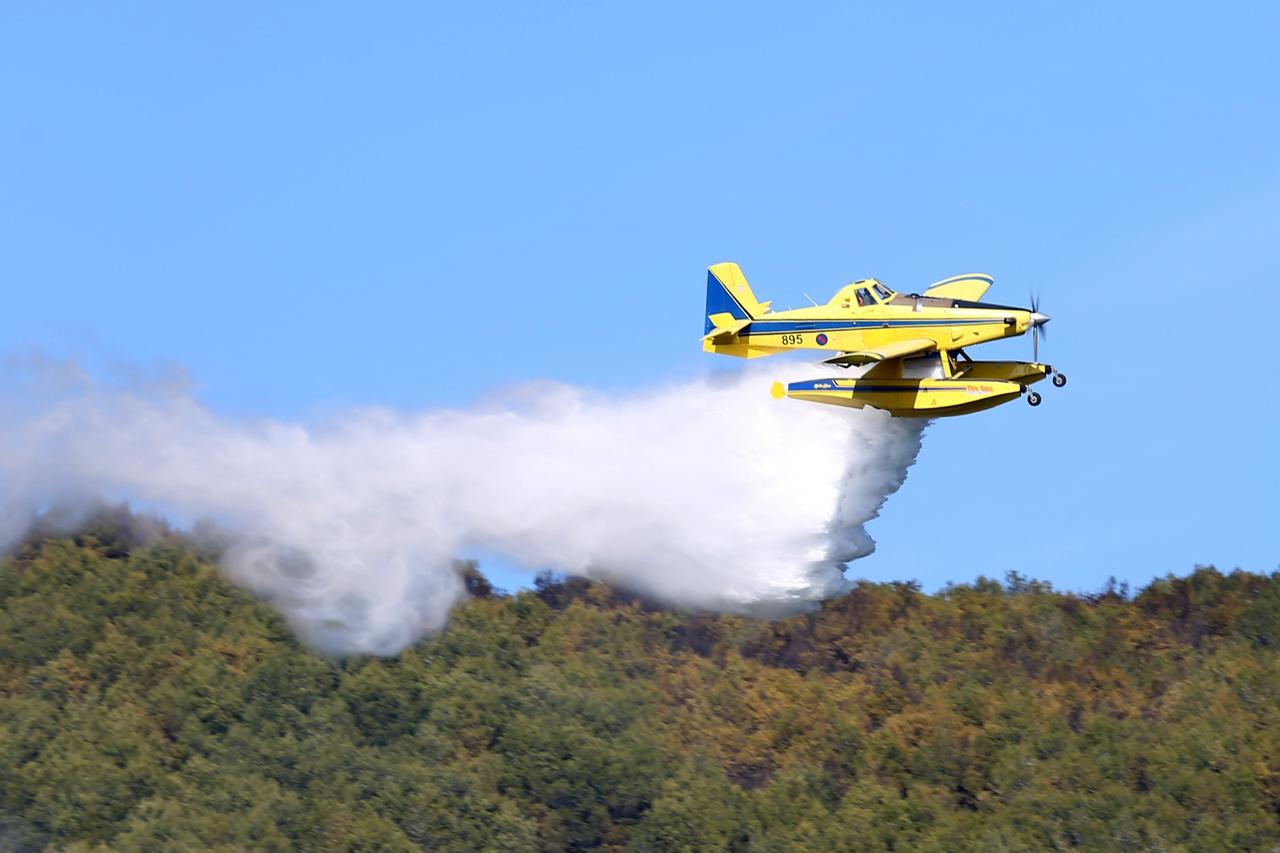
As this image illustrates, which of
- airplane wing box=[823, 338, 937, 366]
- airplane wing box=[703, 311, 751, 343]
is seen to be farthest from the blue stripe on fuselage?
airplane wing box=[823, 338, 937, 366]

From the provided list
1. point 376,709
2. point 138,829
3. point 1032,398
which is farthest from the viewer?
point 376,709

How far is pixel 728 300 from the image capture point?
38.5 m

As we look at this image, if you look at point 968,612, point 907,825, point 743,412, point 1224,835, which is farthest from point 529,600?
point 743,412

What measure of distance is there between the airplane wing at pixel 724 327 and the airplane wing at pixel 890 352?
1.94m

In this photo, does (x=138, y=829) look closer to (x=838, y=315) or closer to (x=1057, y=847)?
(x=1057, y=847)

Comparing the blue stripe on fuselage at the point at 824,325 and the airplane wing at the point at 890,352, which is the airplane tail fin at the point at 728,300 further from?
the airplane wing at the point at 890,352

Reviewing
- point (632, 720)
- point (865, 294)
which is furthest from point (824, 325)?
point (632, 720)

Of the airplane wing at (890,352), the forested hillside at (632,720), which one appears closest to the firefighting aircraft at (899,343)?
the airplane wing at (890,352)

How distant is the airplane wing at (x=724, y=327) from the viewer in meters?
37.6

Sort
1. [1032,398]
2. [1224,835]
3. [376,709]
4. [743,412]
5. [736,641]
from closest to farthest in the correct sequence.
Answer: [1032,398] → [743,412] → [1224,835] → [376,709] → [736,641]

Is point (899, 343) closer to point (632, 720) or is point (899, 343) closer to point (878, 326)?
point (878, 326)

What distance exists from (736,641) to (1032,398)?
152 ft

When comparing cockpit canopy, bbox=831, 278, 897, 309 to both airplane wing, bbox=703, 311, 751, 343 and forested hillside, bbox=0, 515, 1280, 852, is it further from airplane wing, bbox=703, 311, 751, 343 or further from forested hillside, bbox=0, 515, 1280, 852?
forested hillside, bbox=0, 515, 1280, 852

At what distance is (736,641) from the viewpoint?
80.5 metres
